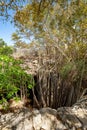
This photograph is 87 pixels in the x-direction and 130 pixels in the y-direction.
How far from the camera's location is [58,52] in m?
8.90

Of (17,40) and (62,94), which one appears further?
(17,40)

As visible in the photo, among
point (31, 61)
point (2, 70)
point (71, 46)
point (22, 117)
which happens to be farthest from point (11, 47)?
point (22, 117)

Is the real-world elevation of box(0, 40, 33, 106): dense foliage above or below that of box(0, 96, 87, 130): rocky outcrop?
above

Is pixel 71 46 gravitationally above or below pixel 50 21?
below

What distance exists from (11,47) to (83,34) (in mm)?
5347

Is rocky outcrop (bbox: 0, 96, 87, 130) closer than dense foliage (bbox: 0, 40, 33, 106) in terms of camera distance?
Yes

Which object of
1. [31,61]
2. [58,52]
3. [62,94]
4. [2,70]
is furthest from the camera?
[31,61]

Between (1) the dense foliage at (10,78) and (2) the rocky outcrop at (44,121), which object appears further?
(1) the dense foliage at (10,78)

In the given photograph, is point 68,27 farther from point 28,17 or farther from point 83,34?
point 28,17

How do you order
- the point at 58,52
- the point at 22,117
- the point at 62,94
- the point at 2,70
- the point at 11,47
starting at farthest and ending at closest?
the point at 11,47 → the point at 58,52 → the point at 62,94 → the point at 2,70 → the point at 22,117

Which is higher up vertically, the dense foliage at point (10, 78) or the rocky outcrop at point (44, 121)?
the dense foliage at point (10, 78)

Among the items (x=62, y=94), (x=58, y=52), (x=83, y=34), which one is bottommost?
(x=62, y=94)

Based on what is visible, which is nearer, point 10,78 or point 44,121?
point 44,121

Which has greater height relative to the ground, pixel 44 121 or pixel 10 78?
pixel 10 78
